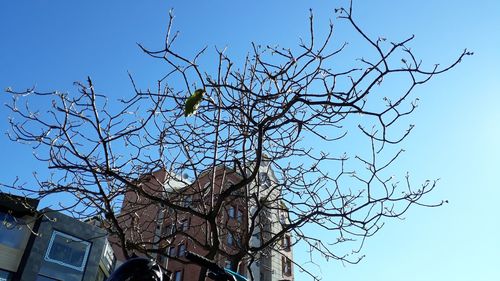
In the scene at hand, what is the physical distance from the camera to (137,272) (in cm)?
149

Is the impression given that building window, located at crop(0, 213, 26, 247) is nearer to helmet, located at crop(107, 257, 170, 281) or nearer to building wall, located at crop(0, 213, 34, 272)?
building wall, located at crop(0, 213, 34, 272)

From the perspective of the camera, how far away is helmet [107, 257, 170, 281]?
4.83 ft

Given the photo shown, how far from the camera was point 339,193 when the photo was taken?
17.4ft

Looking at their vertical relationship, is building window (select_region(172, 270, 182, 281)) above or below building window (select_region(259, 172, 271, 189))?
above

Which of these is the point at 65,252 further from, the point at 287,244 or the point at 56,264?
the point at 287,244

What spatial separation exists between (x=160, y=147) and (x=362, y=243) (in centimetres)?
312

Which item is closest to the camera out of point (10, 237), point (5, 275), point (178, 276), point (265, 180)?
point (265, 180)

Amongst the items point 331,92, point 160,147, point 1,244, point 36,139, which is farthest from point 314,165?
point 1,244

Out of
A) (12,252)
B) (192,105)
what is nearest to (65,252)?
(12,252)

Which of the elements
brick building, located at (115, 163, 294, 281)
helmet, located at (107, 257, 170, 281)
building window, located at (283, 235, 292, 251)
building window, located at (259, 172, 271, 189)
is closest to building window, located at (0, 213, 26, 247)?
brick building, located at (115, 163, 294, 281)

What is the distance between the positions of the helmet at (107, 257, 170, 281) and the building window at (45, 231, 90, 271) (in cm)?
2017

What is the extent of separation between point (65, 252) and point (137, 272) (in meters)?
21.3

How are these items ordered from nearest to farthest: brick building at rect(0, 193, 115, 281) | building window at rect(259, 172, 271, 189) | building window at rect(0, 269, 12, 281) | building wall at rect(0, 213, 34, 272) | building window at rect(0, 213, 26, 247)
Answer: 1. building window at rect(259, 172, 271, 189)
2. building window at rect(0, 269, 12, 281)
3. building wall at rect(0, 213, 34, 272)
4. brick building at rect(0, 193, 115, 281)
5. building window at rect(0, 213, 26, 247)

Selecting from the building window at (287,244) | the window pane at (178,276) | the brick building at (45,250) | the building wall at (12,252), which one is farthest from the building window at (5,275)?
the building window at (287,244)
